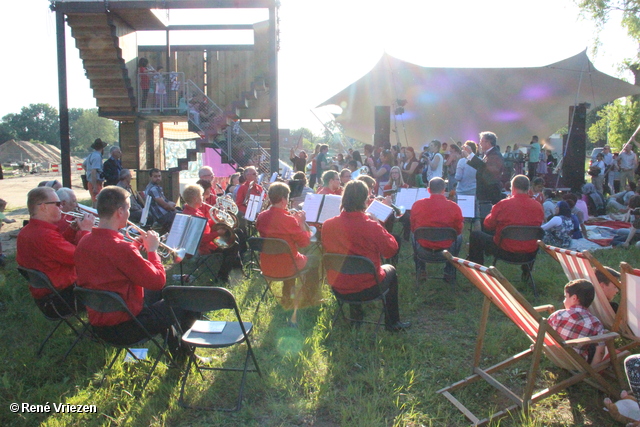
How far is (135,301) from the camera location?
132 inches

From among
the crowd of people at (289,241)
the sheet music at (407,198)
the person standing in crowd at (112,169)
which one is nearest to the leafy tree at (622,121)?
the crowd of people at (289,241)

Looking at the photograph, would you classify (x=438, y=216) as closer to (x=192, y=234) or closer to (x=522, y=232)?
(x=522, y=232)

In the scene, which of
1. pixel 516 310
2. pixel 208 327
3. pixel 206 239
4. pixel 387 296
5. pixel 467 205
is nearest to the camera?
pixel 516 310

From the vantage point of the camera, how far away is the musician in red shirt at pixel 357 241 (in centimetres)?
415

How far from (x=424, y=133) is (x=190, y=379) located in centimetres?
1527

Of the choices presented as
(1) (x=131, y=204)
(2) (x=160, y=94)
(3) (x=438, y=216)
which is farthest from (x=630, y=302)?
(2) (x=160, y=94)

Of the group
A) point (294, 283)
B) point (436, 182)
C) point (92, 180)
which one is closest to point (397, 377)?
point (294, 283)

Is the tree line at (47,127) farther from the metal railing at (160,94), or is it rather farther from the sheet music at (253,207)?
the sheet music at (253,207)

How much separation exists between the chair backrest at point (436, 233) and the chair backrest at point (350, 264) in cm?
155

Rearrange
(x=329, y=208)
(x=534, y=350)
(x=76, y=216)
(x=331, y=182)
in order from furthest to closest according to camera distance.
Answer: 1. (x=331, y=182)
2. (x=329, y=208)
3. (x=76, y=216)
4. (x=534, y=350)

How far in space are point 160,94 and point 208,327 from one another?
10626 mm

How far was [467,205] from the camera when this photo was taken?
679 centimetres

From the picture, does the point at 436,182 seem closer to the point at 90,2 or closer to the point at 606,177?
the point at 90,2

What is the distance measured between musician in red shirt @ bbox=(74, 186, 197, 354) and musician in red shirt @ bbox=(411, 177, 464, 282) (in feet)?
10.6
